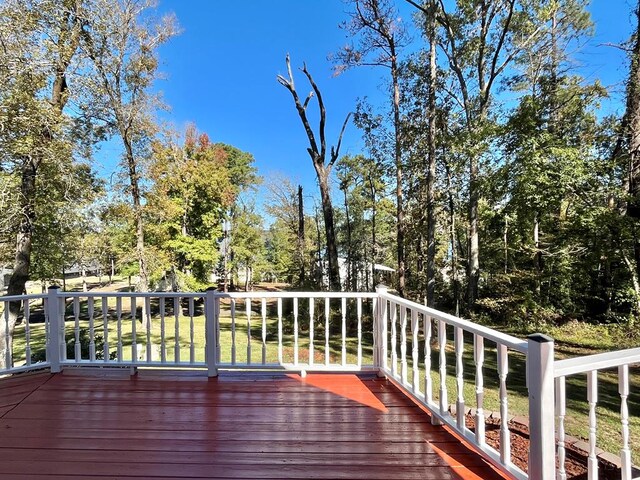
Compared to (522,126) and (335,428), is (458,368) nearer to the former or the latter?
(335,428)

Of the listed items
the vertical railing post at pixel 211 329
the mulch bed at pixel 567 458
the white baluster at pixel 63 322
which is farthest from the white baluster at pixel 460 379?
the white baluster at pixel 63 322

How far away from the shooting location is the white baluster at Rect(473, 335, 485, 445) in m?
1.82

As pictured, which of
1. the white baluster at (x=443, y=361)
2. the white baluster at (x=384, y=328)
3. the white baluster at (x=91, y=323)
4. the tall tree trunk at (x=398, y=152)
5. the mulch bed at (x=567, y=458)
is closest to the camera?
the white baluster at (x=443, y=361)

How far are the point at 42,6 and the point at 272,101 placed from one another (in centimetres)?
1072

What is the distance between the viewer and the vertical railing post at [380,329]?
315 cm

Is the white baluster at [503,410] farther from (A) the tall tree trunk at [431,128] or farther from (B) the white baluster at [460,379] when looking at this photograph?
(A) the tall tree trunk at [431,128]

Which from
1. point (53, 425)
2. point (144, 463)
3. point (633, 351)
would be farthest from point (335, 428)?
point (53, 425)

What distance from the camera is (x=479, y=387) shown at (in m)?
1.84

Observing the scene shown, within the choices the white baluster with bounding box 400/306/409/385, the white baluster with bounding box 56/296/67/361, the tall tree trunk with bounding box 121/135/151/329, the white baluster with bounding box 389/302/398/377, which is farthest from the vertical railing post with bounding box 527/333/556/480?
the tall tree trunk with bounding box 121/135/151/329

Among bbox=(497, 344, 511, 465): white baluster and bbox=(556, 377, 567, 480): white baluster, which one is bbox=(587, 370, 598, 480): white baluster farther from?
bbox=(497, 344, 511, 465): white baluster

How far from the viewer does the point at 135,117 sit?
411 inches

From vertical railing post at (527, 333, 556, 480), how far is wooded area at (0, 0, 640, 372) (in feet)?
19.6

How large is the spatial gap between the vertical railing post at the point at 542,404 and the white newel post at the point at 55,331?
366cm

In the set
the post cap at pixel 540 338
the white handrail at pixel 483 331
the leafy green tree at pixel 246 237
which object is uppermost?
the leafy green tree at pixel 246 237
